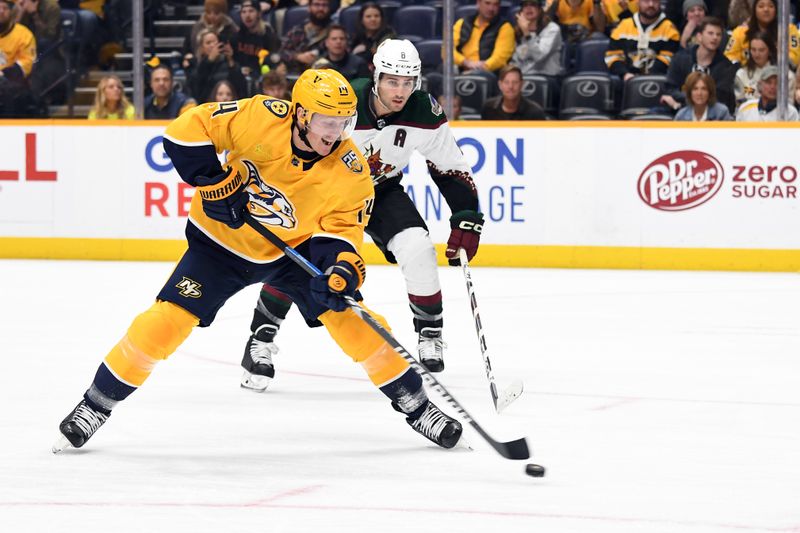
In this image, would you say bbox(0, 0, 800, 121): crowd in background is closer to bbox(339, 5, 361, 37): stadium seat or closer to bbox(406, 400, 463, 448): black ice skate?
bbox(339, 5, 361, 37): stadium seat

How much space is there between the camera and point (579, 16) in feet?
28.8

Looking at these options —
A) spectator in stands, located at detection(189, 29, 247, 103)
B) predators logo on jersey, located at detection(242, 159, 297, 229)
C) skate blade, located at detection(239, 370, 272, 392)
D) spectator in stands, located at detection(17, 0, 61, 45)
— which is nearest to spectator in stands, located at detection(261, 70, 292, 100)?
spectator in stands, located at detection(189, 29, 247, 103)

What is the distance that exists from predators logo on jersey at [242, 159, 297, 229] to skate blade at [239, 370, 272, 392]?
37.2 inches

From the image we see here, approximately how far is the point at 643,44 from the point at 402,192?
4.03m

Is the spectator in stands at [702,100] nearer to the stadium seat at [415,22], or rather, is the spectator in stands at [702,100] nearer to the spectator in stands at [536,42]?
the spectator in stands at [536,42]

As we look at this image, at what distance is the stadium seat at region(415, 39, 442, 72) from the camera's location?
8642 mm

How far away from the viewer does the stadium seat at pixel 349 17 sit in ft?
29.8

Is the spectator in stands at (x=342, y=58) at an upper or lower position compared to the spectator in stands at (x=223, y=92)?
upper

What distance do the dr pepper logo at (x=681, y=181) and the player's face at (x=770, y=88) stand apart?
1.56ft

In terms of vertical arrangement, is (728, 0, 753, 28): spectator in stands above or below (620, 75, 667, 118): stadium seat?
above

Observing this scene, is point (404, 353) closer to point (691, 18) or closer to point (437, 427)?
point (437, 427)

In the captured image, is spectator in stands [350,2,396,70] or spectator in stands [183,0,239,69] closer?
spectator in stands [350,2,396,70]

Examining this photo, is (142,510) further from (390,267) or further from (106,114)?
(106,114)

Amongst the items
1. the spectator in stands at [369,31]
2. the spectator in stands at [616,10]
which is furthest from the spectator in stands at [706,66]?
the spectator in stands at [369,31]
